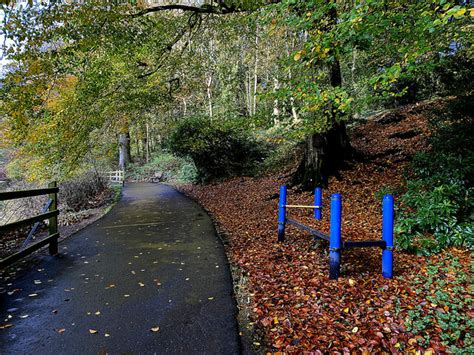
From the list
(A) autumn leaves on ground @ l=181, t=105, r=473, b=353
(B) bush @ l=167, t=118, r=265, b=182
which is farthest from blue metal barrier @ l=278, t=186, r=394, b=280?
(B) bush @ l=167, t=118, r=265, b=182

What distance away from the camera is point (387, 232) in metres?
3.95

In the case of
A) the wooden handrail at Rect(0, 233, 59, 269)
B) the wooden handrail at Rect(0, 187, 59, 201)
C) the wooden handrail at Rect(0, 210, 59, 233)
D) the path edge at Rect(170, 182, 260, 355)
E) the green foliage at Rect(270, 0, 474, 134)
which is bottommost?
the path edge at Rect(170, 182, 260, 355)

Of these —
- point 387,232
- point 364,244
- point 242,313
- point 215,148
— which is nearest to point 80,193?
point 215,148

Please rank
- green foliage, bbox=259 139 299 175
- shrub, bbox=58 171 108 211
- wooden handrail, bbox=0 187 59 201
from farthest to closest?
green foliage, bbox=259 139 299 175, shrub, bbox=58 171 108 211, wooden handrail, bbox=0 187 59 201

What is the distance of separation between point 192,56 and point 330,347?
12.0 metres

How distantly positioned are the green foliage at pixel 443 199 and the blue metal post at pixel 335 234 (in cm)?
149

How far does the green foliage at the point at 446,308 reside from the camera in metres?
2.76

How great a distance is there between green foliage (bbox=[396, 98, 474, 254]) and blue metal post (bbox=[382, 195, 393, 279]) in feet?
2.98

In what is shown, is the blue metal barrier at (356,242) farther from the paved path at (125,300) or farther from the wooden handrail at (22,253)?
the wooden handrail at (22,253)

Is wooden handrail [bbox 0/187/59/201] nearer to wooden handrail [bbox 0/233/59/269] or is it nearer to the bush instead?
wooden handrail [bbox 0/233/59/269]

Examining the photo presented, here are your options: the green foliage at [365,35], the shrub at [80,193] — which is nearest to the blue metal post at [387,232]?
the green foliage at [365,35]

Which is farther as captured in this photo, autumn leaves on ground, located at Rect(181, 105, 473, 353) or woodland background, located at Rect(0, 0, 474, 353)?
woodland background, located at Rect(0, 0, 474, 353)

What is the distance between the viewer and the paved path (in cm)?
304

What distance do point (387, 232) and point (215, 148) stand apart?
41.8ft
